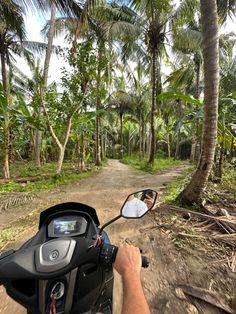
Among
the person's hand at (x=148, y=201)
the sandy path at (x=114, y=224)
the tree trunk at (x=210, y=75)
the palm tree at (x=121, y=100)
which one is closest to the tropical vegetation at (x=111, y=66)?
the tree trunk at (x=210, y=75)

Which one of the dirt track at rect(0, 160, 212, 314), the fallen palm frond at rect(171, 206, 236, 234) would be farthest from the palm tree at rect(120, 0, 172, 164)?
the fallen palm frond at rect(171, 206, 236, 234)

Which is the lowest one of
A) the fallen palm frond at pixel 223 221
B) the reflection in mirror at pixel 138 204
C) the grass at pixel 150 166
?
the fallen palm frond at pixel 223 221

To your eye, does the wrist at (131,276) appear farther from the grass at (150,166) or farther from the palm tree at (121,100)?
the palm tree at (121,100)

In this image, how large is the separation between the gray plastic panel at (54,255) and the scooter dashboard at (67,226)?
0.58ft

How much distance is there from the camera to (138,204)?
1.46 meters

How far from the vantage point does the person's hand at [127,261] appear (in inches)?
43.2

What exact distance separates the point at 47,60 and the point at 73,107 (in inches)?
150

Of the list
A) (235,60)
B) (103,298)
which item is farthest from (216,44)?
(235,60)

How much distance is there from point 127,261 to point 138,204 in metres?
0.42

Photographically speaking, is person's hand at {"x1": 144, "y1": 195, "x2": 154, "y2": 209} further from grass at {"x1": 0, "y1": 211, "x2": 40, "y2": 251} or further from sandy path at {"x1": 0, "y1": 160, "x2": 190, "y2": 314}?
grass at {"x1": 0, "y1": 211, "x2": 40, "y2": 251}

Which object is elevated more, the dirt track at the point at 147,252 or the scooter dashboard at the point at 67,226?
the scooter dashboard at the point at 67,226

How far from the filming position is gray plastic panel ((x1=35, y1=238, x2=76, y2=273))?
3.21 feet

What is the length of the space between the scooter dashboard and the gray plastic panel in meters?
0.18

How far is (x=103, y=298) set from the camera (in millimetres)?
1249
